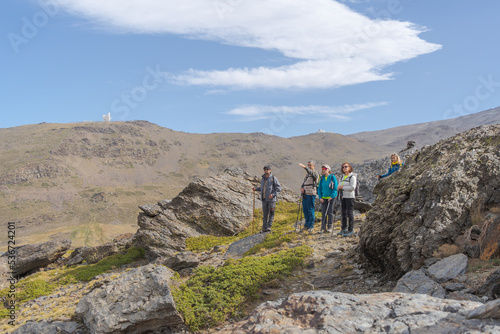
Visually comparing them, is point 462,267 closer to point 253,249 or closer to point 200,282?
point 200,282

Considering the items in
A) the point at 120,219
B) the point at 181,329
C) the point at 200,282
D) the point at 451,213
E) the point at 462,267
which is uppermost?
the point at 451,213

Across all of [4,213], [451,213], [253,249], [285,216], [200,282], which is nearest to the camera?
[451,213]

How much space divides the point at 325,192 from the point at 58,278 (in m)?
13.6

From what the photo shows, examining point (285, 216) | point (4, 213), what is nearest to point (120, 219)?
point (4, 213)

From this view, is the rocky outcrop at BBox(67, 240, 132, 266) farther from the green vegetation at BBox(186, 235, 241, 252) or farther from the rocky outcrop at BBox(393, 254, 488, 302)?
the rocky outcrop at BBox(393, 254, 488, 302)

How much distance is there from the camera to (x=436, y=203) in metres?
8.84

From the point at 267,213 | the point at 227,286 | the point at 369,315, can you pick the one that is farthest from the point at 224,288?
the point at 267,213

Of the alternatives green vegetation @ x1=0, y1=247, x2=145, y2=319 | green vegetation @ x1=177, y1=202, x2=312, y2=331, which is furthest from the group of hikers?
green vegetation @ x1=0, y1=247, x2=145, y2=319

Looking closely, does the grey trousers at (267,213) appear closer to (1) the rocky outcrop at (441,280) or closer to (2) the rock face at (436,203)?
(2) the rock face at (436,203)

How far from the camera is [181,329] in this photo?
928cm

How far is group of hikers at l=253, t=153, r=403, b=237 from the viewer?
47.3 ft

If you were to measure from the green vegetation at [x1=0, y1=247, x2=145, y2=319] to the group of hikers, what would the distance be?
7.77 m

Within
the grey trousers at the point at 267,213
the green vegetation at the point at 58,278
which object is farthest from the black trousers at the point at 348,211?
the green vegetation at the point at 58,278

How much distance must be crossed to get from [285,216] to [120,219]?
7106 inches
